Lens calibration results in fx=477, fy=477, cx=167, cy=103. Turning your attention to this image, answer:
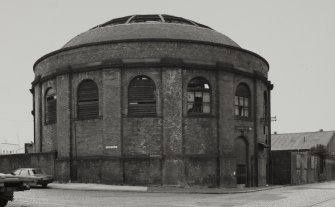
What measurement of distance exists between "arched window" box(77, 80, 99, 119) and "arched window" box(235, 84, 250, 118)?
29.4ft

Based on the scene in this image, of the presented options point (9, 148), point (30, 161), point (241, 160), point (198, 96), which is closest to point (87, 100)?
point (30, 161)

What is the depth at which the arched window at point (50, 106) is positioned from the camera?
30.9 meters

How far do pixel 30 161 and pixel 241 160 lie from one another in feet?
44.5

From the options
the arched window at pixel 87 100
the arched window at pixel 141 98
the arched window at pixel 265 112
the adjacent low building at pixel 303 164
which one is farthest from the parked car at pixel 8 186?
the adjacent low building at pixel 303 164

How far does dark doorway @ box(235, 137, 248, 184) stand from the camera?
30578 millimetres

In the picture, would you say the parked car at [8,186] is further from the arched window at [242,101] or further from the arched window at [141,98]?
the arched window at [242,101]

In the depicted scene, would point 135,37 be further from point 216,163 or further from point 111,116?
point 216,163

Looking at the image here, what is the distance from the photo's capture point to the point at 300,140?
69.4 m

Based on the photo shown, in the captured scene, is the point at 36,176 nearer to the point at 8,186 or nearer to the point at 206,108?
the point at 206,108

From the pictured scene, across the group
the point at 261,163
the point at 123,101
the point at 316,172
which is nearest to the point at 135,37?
the point at 123,101

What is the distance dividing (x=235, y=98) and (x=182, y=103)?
4366mm

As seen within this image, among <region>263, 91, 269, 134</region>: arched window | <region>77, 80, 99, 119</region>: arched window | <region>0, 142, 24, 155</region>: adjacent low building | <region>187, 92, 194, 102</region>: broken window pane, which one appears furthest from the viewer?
<region>0, 142, 24, 155</region>: adjacent low building

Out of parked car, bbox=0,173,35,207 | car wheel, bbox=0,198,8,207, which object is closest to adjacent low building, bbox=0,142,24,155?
car wheel, bbox=0,198,8,207

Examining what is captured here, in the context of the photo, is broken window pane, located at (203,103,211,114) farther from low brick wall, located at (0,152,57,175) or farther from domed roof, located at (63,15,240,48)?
low brick wall, located at (0,152,57,175)
